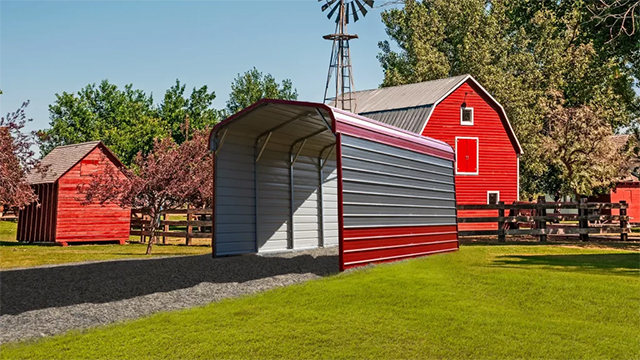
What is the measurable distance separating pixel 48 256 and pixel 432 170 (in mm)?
12134

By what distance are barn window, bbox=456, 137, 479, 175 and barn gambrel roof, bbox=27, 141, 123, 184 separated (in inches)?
623

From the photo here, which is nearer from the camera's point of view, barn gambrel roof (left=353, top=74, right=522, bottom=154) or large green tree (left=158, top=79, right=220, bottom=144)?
barn gambrel roof (left=353, top=74, right=522, bottom=154)

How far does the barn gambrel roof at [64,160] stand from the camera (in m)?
27.9

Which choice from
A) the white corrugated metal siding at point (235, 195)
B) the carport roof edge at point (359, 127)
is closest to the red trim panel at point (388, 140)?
the carport roof edge at point (359, 127)

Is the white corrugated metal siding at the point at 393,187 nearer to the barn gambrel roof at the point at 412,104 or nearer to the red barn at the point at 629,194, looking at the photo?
the barn gambrel roof at the point at 412,104

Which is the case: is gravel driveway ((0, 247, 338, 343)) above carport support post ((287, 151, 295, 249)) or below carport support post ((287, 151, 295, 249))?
below

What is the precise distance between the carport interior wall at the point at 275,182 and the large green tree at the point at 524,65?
22.4 m

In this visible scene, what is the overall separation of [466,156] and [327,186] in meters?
12.1

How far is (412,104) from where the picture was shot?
32.2 metres

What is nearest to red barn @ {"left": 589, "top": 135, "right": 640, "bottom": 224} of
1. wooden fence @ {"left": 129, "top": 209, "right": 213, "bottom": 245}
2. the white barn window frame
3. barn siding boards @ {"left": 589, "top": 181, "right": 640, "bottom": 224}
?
barn siding boards @ {"left": 589, "top": 181, "right": 640, "bottom": 224}

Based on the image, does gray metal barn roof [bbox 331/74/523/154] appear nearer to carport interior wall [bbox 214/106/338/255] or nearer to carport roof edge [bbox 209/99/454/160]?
carport interior wall [bbox 214/106/338/255]

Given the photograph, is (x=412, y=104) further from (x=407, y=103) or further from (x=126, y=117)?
(x=126, y=117)

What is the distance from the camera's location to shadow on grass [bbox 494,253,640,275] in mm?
13852

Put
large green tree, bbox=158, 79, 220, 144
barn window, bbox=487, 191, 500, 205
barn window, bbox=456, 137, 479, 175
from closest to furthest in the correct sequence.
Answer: barn window, bbox=456, 137, 479, 175
barn window, bbox=487, 191, 500, 205
large green tree, bbox=158, 79, 220, 144
